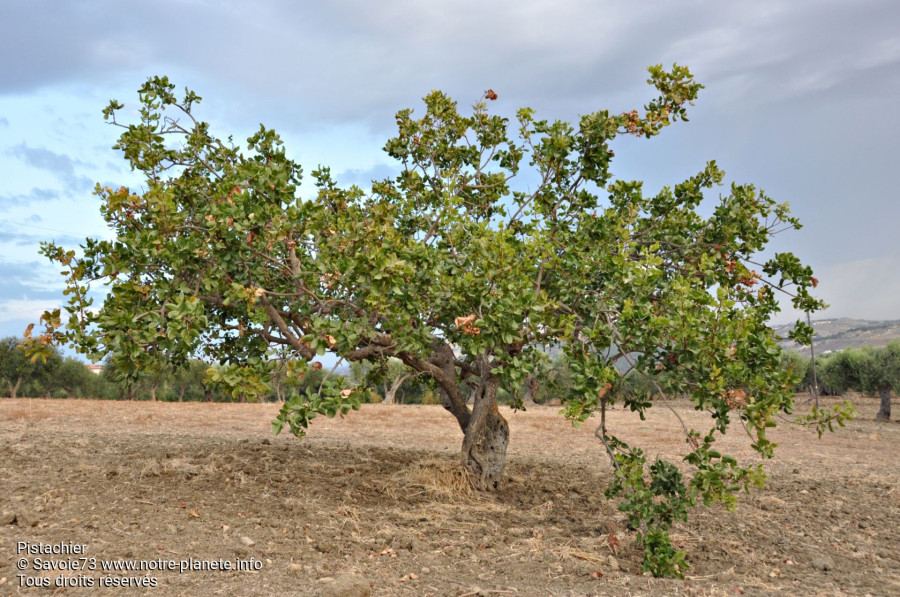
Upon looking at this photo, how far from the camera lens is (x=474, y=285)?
6699 millimetres

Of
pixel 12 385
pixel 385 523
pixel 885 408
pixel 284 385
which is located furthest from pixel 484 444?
pixel 12 385

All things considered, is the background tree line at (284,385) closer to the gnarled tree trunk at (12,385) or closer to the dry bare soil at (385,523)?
the gnarled tree trunk at (12,385)

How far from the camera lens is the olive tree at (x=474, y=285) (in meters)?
6.29

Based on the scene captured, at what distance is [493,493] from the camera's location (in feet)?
29.8

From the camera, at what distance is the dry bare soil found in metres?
5.91

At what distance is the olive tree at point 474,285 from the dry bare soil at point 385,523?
0.79 meters

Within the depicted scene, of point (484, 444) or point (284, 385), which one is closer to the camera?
point (484, 444)

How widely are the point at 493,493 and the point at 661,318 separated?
4.26m

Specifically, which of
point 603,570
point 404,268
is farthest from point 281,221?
point 603,570

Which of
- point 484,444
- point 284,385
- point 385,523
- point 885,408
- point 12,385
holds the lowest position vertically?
point 885,408

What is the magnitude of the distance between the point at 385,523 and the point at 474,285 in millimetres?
2982

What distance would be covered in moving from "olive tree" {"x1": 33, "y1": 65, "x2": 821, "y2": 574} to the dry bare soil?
0.79 meters

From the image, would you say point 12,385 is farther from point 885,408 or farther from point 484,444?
point 885,408

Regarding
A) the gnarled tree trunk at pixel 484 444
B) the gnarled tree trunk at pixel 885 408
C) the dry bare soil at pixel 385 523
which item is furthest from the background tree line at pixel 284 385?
the gnarled tree trunk at pixel 484 444
